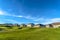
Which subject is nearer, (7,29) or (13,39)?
(13,39)

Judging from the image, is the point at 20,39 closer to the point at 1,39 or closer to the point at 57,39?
the point at 1,39

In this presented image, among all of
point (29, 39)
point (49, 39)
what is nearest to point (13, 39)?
point (29, 39)

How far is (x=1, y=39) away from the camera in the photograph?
5.27 meters

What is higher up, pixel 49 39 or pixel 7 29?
pixel 7 29

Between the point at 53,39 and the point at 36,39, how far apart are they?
858 millimetres

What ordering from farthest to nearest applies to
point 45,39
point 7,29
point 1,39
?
1. point 7,29
2. point 45,39
3. point 1,39

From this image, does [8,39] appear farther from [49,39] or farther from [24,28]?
[24,28]

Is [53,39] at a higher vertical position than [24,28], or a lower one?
lower

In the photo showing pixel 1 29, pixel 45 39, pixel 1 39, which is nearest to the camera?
pixel 1 39

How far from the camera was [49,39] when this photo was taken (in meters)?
5.70

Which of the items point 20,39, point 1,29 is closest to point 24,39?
point 20,39

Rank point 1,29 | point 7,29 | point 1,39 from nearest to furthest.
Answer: point 1,39
point 1,29
point 7,29

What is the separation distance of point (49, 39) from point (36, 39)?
0.66 meters

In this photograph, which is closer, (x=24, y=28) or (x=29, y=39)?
(x=29, y=39)
